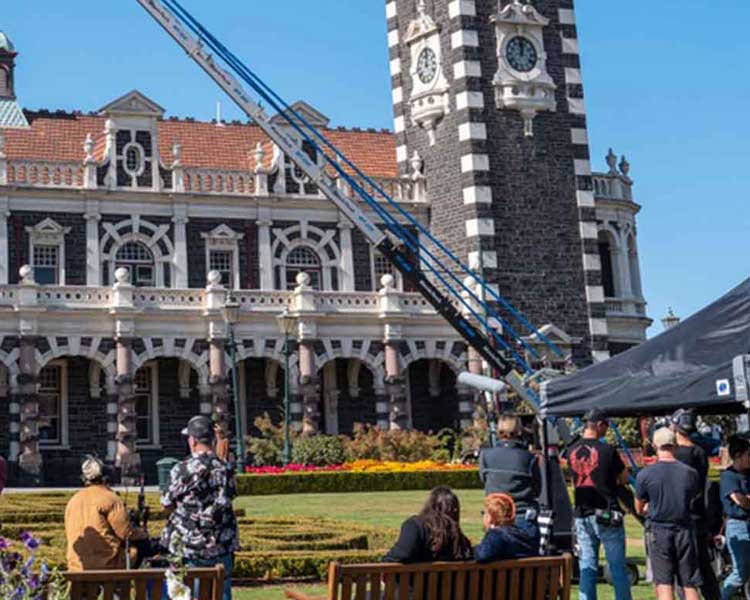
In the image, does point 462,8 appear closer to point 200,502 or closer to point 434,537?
point 200,502

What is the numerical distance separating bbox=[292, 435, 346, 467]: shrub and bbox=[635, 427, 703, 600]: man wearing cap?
2602 centimetres

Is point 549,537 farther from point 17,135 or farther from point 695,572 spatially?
point 17,135

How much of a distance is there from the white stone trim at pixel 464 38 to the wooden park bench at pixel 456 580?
36379 millimetres

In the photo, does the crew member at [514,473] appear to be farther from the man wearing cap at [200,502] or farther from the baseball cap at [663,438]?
the man wearing cap at [200,502]

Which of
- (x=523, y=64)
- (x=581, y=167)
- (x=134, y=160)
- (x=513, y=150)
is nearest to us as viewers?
(x=134, y=160)

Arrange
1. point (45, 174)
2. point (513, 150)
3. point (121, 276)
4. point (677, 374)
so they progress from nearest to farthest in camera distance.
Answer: point (677, 374)
point (121, 276)
point (45, 174)
point (513, 150)

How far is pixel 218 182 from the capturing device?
43750 mm

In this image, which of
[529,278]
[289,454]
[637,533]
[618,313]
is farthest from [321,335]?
[637,533]

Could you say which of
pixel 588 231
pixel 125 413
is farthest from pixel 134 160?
pixel 588 231

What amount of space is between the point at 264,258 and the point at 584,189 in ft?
38.4

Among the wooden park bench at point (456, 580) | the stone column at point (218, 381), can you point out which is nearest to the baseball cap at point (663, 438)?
the wooden park bench at point (456, 580)

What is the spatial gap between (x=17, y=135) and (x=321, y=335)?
1347 centimetres

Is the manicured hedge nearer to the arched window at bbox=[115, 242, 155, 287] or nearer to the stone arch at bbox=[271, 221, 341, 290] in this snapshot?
the arched window at bbox=[115, 242, 155, 287]

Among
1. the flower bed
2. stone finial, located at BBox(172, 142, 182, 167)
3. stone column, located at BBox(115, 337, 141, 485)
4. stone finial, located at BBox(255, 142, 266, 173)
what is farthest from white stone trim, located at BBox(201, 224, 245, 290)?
the flower bed
